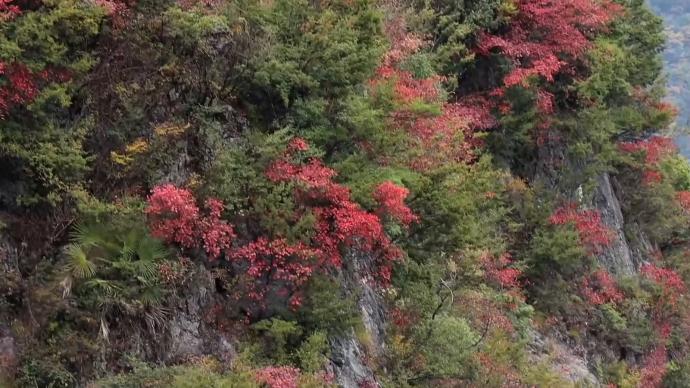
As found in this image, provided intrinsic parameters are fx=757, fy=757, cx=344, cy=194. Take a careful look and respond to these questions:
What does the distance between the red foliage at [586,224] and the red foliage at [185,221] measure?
1103cm

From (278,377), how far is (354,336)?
2.43m

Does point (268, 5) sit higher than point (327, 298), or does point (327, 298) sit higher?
point (268, 5)

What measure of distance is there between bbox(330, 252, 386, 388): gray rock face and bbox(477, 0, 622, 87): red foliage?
799 cm

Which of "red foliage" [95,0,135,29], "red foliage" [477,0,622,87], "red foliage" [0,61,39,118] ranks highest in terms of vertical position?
"red foliage" [95,0,135,29]

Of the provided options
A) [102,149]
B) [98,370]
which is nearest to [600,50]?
[102,149]

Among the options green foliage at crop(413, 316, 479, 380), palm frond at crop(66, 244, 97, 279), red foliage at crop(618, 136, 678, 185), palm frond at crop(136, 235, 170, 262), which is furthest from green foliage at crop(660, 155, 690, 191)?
palm frond at crop(66, 244, 97, 279)

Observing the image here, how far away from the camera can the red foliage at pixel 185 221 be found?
8.09 meters

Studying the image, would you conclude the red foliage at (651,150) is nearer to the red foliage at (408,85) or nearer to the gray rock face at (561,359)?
the gray rock face at (561,359)

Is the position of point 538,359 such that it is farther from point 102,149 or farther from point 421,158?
point 102,149

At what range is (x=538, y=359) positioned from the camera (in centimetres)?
1502

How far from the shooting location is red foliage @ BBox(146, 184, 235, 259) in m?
8.09

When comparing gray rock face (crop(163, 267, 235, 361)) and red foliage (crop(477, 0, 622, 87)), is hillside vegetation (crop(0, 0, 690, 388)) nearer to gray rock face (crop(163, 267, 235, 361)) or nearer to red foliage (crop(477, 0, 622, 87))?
gray rock face (crop(163, 267, 235, 361))

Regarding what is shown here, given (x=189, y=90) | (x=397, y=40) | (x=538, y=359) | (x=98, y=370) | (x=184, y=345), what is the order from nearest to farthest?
(x=98, y=370) < (x=184, y=345) < (x=189, y=90) < (x=397, y=40) < (x=538, y=359)

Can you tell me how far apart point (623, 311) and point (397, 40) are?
9.51m
